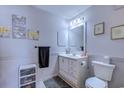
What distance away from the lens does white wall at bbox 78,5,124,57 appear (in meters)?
1.65

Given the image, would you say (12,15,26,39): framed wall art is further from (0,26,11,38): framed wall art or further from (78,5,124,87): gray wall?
(78,5,124,87): gray wall

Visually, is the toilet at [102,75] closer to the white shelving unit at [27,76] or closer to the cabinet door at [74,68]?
the cabinet door at [74,68]

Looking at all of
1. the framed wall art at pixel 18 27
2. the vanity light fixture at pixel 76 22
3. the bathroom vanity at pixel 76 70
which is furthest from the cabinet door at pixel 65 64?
the framed wall art at pixel 18 27

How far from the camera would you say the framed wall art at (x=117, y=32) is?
1593 mm

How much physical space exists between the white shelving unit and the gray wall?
1.31 metres

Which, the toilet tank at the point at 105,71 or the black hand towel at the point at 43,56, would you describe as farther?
the black hand towel at the point at 43,56

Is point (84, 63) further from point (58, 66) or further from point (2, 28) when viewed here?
point (2, 28)

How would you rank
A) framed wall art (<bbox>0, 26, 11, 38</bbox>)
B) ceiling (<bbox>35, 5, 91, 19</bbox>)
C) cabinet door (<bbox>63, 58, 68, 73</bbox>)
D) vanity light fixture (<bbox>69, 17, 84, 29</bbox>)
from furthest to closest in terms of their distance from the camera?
1. vanity light fixture (<bbox>69, 17, 84, 29</bbox>)
2. cabinet door (<bbox>63, 58, 68, 73</bbox>)
3. ceiling (<bbox>35, 5, 91, 19</bbox>)
4. framed wall art (<bbox>0, 26, 11, 38</bbox>)

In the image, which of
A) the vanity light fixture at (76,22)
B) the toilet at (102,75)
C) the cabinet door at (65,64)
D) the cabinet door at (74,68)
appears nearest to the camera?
the toilet at (102,75)

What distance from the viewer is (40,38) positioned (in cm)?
263

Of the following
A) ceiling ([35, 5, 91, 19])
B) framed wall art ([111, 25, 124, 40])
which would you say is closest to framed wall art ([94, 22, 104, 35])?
framed wall art ([111, 25, 124, 40])

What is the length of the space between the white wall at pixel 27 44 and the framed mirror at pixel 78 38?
0.26 metres
